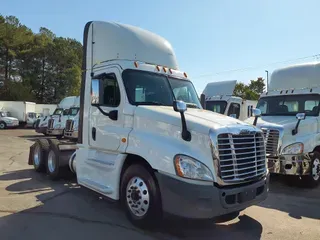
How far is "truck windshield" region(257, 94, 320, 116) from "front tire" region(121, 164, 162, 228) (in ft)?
19.1

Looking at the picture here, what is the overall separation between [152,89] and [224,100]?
314 inches

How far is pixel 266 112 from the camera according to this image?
927cm

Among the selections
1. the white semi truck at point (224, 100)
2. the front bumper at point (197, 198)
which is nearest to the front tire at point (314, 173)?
the front bumper at point (197, 198)

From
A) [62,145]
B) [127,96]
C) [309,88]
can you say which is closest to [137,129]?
[127,96]

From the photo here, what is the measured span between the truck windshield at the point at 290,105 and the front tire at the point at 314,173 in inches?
49.2

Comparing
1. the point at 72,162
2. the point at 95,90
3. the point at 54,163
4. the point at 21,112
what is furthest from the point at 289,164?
the point at 21,112

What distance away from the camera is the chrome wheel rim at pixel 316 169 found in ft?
25.6

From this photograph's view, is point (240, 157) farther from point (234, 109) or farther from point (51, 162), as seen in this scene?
point (234, 109)

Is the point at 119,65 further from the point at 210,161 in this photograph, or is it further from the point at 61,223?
the point at 61,223

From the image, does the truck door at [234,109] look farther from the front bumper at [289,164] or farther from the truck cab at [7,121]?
the truck cab at [7,121]

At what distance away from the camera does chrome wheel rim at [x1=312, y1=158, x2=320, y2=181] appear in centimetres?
779

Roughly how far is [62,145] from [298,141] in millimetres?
6068

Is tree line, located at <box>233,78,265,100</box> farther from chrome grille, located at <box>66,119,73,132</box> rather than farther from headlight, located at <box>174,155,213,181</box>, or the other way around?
headlight, located at <box>174,155,213,181</box>

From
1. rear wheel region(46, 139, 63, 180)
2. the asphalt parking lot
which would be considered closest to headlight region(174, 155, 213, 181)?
the asphalt parking lot
